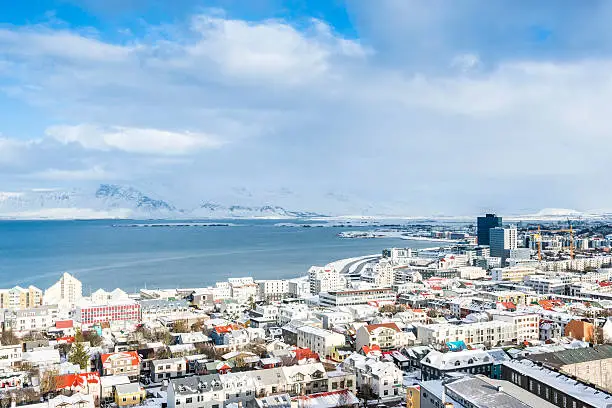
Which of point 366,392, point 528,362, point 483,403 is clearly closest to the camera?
point 483,403

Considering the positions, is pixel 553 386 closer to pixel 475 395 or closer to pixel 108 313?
pixel 475 395

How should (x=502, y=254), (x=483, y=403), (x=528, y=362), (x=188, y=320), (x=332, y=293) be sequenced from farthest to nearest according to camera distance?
1. (x=502, y=254)
2. (x=332, y=293)
3. (x=188, y=320)
4. (x=528, y=362)
5. (x=483, y=403)

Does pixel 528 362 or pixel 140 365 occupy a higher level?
pixel 528 362

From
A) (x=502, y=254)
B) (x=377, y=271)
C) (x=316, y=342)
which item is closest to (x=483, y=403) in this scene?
(x=316, y=342)

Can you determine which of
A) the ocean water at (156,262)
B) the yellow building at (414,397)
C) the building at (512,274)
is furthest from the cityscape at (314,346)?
the ocean water at (156,262)

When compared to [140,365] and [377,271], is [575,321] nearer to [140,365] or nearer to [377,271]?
[140,365]

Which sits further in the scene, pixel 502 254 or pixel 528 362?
pixel 502 254

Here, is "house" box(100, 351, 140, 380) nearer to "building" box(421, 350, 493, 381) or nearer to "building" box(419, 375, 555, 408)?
"building" box(421, 350, 493, 381)

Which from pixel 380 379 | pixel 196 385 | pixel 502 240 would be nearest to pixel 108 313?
pixel 196 385
